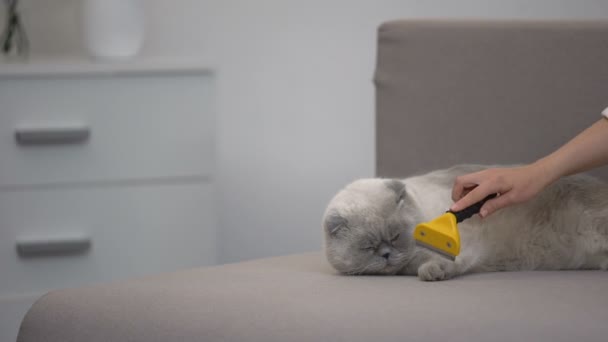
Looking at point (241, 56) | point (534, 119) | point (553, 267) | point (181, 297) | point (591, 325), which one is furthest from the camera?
point (241, 56)

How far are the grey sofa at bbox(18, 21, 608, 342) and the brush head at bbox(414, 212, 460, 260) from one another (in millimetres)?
62

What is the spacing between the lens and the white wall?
2689 mm

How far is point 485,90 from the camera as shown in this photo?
186 centimetres

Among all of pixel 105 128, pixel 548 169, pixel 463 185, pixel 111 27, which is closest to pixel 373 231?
pixel 463 185

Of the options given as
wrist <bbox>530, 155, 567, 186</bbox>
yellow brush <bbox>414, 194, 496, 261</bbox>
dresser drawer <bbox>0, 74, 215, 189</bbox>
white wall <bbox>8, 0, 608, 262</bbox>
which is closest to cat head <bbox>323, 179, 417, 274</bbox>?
yellow brush <bbox>414, 194, 496, 261</bbox>

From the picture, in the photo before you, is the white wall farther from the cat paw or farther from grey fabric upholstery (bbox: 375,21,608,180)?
the cat paw

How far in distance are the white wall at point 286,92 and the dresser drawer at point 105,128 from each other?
0.46m

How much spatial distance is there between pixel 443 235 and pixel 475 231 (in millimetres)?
213

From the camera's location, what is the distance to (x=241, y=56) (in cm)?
272

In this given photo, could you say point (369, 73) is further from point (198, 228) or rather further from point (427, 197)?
point (427, 197)

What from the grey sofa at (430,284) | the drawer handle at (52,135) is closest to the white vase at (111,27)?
the drawer handle at (52,135)

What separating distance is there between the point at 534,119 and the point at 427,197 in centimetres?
41

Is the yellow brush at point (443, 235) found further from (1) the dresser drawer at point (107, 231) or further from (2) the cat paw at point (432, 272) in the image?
(1) the dresser drawer at point (107, 231)

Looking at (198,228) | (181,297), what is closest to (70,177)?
(198,228)
